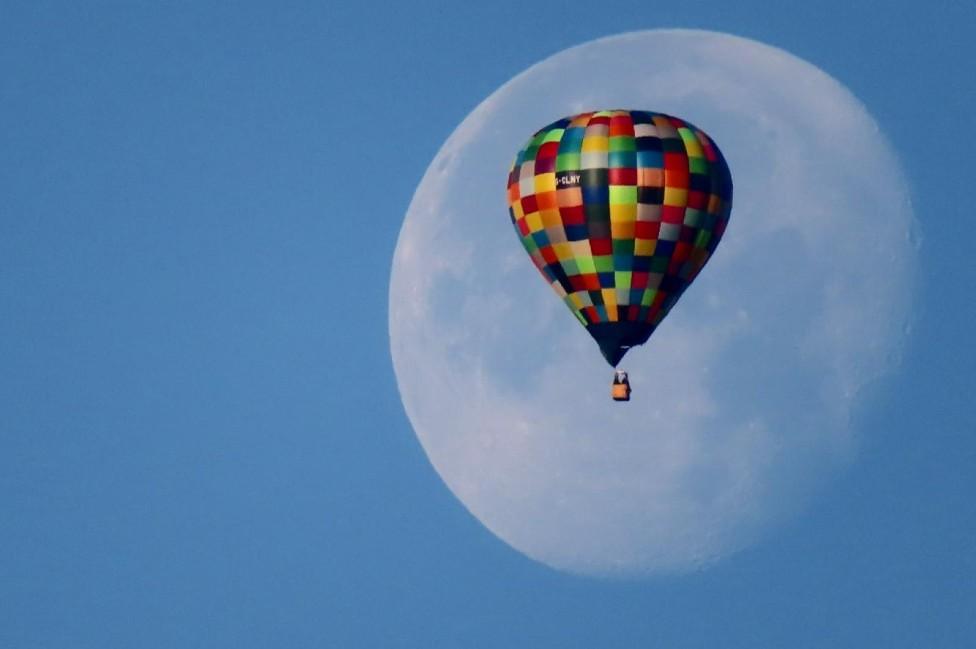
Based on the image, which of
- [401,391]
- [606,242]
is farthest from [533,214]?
[401,391]

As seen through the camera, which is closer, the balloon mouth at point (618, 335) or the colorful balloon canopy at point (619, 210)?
the colorful balloon canopy at point (619, 210)

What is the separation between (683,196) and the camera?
59312 millimetres

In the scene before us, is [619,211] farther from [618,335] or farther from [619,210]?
[618,335]

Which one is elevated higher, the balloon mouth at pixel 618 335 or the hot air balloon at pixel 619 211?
the hot air balloon at pixel 619 211

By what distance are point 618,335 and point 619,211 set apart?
2802 millimetres

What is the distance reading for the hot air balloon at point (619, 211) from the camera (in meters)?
59.0

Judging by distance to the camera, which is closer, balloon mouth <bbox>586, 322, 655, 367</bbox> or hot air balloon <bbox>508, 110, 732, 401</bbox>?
hot air balloon <bbox>508, 110, 732, 401</bbox>

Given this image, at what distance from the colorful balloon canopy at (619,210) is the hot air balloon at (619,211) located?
2 cm

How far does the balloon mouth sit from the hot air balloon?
0.02 metres

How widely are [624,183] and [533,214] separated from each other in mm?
2174

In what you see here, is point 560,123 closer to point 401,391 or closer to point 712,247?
point 712,247

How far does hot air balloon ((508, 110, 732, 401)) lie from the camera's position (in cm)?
5900

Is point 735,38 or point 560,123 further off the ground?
point 735,38

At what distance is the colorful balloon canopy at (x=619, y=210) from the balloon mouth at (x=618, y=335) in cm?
2
